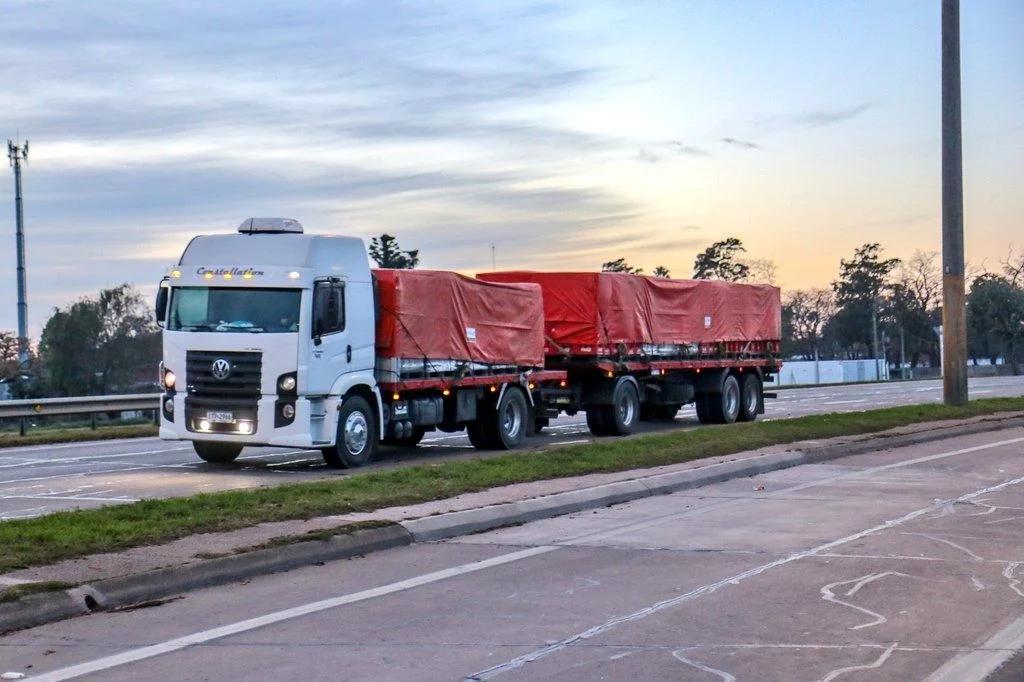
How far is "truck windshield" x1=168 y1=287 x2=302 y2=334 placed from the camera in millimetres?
18547

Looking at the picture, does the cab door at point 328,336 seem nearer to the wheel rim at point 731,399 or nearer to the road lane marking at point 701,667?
the road lane marking at point 701,667

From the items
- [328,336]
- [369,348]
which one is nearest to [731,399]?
[369,348]

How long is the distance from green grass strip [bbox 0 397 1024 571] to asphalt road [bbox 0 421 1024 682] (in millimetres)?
1447

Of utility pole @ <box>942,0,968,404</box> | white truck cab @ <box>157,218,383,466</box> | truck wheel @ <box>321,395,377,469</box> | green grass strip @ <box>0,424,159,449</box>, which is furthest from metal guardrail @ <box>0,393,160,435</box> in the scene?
utility pole @ <box>942,0,968,404</box>

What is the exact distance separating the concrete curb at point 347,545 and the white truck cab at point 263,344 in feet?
17.2

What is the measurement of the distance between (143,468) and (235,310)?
9.25ft

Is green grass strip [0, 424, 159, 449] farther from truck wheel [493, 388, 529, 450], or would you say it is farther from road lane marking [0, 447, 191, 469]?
truck wheel [493, 388, 529, 450]

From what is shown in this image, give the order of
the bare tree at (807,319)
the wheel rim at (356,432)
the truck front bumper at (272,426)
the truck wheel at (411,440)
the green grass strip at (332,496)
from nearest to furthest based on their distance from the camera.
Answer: the green grass strip at (332,496) < the truck front bumper at (272,426) < the wheel rim at (356,432) < the truck wheel at (411,440) < the bare tree at (807,319)

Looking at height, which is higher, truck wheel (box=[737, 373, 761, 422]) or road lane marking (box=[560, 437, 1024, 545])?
truck wheel (box=[737, 373, 761, 422])

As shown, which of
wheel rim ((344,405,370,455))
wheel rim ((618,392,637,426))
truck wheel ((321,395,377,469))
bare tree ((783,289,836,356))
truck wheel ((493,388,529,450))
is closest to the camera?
truck wheel ((321,395,377,469))

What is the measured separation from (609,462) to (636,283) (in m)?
9.39

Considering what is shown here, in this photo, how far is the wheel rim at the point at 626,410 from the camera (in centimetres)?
2555

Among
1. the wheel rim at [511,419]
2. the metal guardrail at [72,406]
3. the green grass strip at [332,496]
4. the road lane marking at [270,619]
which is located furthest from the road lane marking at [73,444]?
the road lane marking at [270,619]

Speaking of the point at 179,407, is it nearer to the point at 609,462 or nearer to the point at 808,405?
the point at 609,462
